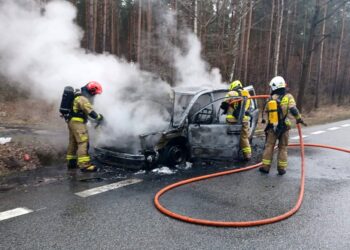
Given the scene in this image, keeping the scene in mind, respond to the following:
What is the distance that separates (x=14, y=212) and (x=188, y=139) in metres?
3.49

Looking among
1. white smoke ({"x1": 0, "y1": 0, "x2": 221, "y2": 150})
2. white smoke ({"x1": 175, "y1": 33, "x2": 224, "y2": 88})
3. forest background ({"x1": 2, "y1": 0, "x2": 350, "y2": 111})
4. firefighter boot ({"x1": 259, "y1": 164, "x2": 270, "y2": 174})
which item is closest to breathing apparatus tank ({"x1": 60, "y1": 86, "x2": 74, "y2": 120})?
white smoke ({"x1": 0, "y1": 0, "x2": 221, "y2": 150})

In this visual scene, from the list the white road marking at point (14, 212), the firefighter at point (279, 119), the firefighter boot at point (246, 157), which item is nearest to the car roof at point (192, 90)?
the firefighter at point (279, 119)

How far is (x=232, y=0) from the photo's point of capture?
19.6m

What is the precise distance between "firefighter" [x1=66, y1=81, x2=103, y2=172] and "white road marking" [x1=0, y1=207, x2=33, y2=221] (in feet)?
6.73

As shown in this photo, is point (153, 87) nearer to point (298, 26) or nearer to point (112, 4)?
point (112, 4)

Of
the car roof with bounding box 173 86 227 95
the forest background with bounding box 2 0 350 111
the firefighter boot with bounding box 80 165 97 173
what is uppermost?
the forest background with bounding box 2 0 350 111

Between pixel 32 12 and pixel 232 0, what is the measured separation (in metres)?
13.3

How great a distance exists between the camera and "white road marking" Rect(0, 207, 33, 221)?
14.6ft

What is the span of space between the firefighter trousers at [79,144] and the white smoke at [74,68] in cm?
46

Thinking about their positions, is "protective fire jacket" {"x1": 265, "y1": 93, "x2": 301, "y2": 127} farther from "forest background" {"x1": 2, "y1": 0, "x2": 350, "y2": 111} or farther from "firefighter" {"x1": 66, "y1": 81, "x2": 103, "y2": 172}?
"forest background" {"x1": 2, "y1": 0, "x2": 350, "y2": 111}

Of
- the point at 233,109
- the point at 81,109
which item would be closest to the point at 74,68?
the point at 81,109

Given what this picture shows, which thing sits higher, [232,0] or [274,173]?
[232,0]

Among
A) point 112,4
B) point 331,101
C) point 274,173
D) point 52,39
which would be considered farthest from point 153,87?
point 331,101

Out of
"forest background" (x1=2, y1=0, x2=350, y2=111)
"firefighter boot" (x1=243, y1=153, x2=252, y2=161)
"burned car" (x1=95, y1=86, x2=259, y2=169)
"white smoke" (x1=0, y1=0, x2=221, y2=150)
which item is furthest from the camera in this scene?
"forest background" (x1=2, y1=0, x2=350, y2=111)
